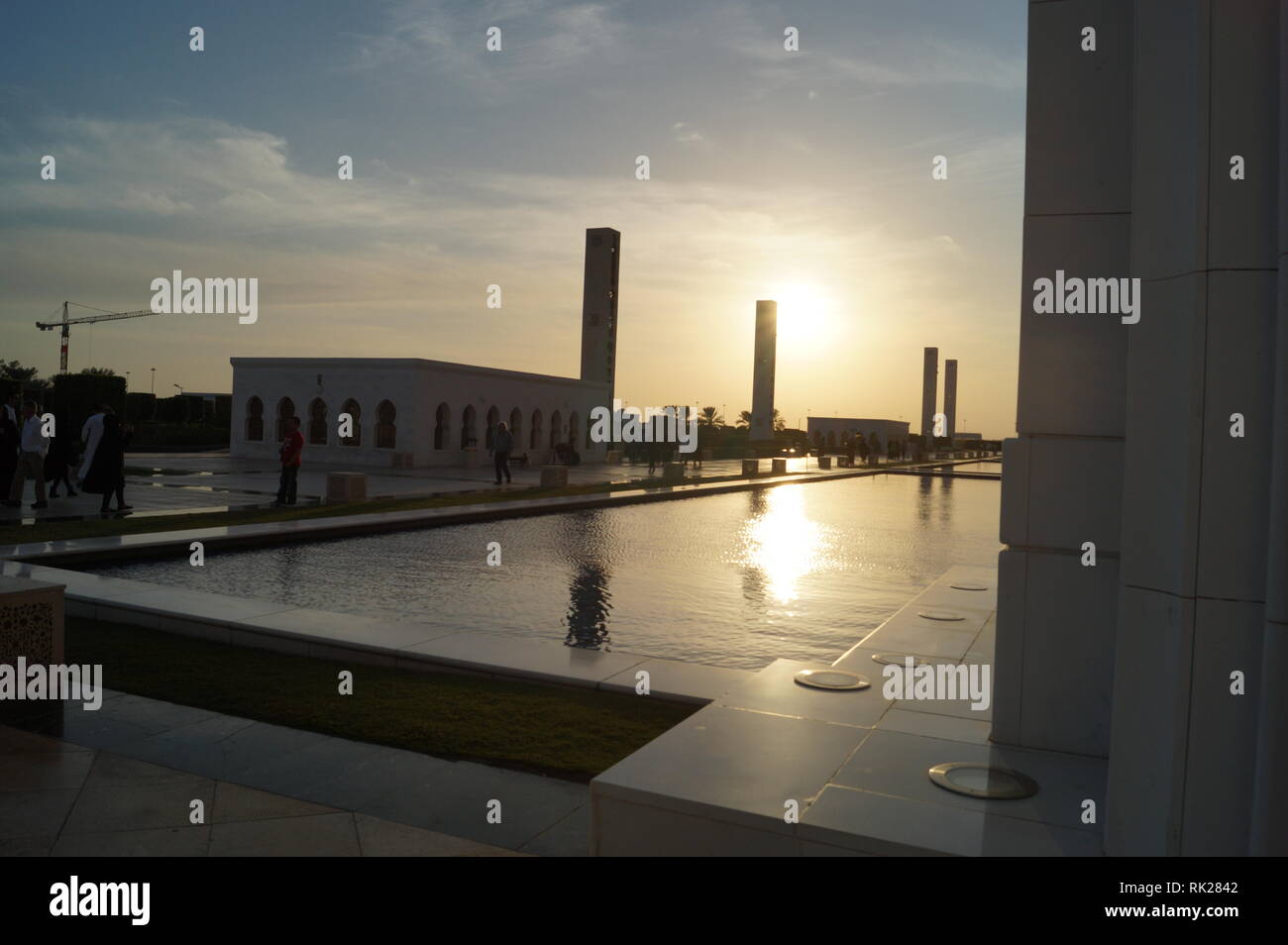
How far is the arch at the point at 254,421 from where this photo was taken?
1468 inches

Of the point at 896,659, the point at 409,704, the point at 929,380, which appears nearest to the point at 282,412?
the point at 409,704

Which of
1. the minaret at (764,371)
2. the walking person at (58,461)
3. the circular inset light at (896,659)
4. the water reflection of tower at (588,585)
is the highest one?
the minaret at (764,371)

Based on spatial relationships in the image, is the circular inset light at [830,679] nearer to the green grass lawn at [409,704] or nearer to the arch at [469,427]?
the green grass lawn at [409,704]

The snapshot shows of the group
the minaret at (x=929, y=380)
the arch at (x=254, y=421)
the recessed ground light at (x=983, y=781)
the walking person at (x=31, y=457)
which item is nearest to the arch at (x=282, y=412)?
the arch at (x=254, y=421)

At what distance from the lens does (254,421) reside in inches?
1476

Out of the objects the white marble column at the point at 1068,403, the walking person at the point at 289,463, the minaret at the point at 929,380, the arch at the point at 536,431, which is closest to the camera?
the white marble column at the point at 1068,403

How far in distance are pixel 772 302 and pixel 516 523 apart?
52745mm

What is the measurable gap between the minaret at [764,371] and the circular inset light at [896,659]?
193ft

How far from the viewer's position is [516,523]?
1628cm

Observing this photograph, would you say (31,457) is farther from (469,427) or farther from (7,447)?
(469,427)

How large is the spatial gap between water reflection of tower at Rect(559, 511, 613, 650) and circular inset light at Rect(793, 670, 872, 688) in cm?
239

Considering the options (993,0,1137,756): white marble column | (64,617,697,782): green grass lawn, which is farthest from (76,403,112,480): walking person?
(993,0,1137,756): white marble column

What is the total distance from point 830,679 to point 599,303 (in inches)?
1844
